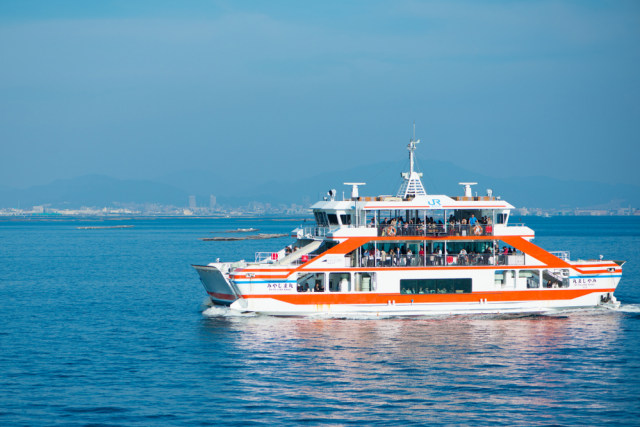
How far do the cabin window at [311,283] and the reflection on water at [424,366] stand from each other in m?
1.63

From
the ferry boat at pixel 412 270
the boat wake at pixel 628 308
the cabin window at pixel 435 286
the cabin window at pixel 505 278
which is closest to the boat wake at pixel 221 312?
the ferry boat at pixel 412 270

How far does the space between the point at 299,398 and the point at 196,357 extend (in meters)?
7.14

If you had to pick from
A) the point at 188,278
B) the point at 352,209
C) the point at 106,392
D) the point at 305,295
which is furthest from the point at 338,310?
the point at 188,278

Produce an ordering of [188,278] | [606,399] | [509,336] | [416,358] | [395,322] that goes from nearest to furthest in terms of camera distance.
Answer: [606,399], [416,358], [509,336], [395,322], [188,278]

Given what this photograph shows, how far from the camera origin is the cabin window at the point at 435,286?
38.8 meters

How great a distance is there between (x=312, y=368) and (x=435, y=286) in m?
12.2

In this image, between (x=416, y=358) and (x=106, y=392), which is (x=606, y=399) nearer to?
(x=416, y=358)

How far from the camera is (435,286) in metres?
38.9

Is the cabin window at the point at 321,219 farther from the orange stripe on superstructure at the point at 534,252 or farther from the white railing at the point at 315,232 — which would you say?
the orange stripe on superstructure at the point at 534,252

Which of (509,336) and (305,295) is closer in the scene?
(509,336)

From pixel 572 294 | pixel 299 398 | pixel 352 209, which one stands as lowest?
pixel 299 398

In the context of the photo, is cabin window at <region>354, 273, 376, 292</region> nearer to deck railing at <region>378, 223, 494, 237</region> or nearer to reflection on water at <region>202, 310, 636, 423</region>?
reflection on water at <region>202, 310, 636, 423</region>

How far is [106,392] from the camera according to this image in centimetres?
2561

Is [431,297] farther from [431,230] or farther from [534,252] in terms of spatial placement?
[534,252]
